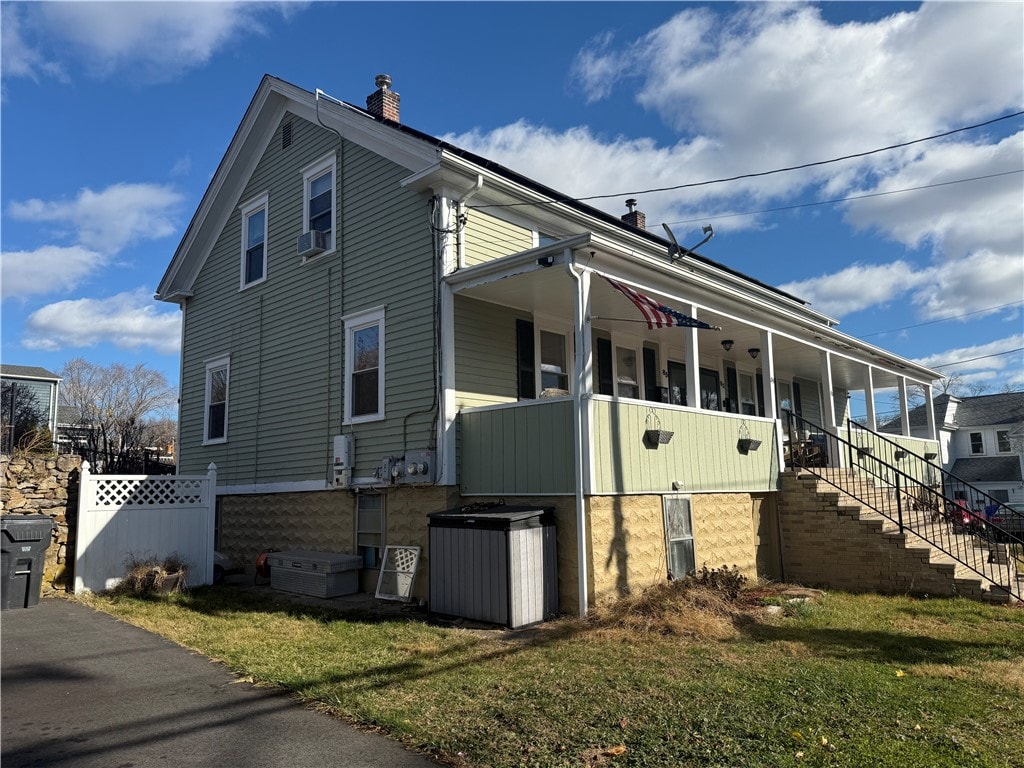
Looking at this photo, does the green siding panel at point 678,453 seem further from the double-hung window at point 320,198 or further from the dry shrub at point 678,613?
the double-hung window at point 320,198

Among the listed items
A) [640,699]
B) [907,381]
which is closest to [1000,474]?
[907,381]

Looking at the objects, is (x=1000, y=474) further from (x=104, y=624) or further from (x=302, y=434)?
(x=104, y=624)

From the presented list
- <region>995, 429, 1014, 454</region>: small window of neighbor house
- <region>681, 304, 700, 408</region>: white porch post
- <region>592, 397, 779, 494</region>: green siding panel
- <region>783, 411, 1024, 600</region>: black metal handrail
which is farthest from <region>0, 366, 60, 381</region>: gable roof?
<region>995, 429, 1014, 454</region>: small window of neighbor house

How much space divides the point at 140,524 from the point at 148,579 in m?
1.05

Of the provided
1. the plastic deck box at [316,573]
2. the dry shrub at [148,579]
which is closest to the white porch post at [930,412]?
the plastic deck box at [316,573]

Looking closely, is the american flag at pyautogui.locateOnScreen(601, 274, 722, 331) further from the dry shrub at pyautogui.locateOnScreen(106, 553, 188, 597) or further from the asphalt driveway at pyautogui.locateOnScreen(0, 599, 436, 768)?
the dry shrub at pyautogui.locateOnScreen(106, 553, 188, 597)

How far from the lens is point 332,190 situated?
12.9 meters

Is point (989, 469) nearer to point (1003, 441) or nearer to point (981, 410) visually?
point (1003, 441)

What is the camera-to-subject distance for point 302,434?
1286 centimetres

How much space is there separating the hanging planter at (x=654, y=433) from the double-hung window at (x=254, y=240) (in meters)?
8.53

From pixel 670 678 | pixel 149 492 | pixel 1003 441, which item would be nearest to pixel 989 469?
pixel 1003 441

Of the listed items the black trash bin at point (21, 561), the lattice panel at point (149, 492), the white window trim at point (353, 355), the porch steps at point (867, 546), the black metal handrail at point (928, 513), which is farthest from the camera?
the white window trim at point (353, 355)

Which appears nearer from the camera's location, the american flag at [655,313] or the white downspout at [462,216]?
the american flag at [655,313]

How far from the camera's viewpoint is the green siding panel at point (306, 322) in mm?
11023
